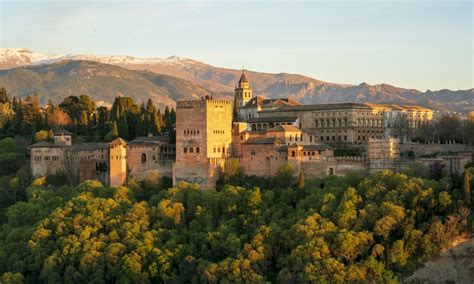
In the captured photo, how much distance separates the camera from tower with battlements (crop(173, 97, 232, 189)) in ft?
180

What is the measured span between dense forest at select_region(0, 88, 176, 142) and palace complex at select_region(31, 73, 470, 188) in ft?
20.7

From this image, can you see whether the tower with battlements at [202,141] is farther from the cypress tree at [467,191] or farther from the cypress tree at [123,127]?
the cypress tree at [467,191]

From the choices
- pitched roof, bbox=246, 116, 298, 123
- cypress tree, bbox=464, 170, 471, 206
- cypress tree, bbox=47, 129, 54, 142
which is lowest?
cypress tree, bbox=464, 170, 471, 206

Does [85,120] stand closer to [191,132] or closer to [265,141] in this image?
[191,132]

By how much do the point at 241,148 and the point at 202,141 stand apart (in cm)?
274

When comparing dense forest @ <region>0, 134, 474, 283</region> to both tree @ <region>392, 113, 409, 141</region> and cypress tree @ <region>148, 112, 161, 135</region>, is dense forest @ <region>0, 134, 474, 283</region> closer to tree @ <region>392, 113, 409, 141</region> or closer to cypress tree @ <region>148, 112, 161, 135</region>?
cypress tree @ <region>148, 112, 161, 135</region>

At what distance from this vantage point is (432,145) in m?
57.7

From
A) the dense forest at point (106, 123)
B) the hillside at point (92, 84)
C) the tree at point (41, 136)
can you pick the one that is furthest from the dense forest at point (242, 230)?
the hillside at point (92, 84)

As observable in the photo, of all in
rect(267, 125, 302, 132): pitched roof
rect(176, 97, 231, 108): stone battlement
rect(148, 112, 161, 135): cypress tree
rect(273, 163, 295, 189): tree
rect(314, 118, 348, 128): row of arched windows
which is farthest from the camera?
rect(148, 112, 161, 135): cypress tree

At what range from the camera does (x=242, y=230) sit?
4959 cm

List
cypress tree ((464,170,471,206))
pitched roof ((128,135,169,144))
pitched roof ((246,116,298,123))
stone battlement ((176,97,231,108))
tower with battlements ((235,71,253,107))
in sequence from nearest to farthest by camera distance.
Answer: cypress tree ((464,170,471,206))
stone battlement ((176,97,231,108))
pitched roof ((128,135,169,144))
pitched roof ((246,116,298,123))
tower with battlements ((235,71,253,107))

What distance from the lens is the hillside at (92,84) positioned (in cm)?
16200

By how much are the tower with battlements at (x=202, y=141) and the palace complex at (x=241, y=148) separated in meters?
0.06

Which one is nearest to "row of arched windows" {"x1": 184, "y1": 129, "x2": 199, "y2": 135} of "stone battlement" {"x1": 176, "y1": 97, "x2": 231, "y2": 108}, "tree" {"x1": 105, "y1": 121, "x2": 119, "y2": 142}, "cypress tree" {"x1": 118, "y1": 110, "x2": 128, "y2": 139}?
"stone battlement" {"x1": 176, "y1": 97, "x2": 231, "y2": 108}
